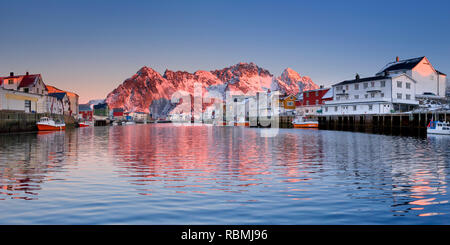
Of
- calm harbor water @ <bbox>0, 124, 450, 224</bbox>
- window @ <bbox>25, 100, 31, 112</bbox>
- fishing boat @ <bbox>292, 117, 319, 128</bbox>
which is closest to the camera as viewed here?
calm harbor water @ <bbox>0, 124, 450, 224</bbox>

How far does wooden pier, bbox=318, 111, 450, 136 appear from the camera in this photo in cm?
6844

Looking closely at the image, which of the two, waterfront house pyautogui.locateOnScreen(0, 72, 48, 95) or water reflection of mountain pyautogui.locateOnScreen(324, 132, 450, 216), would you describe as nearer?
water reflection of mountain pyautogui.locateOnScreen(324, 132, 450, 216)

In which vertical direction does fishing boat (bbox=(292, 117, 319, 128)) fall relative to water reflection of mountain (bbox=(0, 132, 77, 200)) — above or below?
above

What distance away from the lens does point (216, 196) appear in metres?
13.5

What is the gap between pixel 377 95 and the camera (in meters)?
93.4

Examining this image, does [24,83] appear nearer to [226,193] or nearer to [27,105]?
[27,105]

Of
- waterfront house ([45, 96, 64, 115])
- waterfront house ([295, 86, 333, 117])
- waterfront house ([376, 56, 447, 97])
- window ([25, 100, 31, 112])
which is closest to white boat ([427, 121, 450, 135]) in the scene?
waterfront house ([376, 56, 447, 97])

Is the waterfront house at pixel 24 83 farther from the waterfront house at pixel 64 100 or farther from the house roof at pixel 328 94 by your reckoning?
the house roof at pixel 328 94

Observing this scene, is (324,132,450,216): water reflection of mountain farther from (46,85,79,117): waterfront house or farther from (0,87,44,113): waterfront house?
(46,85,79,117): waterfront house

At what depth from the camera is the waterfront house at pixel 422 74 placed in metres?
100

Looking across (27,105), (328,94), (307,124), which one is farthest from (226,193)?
(328,94)

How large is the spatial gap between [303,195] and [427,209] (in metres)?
4.11

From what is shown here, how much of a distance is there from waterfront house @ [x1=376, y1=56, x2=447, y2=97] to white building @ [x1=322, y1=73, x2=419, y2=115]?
3.02m
